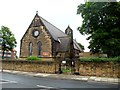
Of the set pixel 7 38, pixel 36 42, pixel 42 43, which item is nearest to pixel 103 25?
pixel 42 43

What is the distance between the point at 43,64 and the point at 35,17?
23.2 metres

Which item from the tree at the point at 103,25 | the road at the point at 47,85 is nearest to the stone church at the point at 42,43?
the tree at the point at 103,25

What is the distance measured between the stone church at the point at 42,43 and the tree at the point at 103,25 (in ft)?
48.6

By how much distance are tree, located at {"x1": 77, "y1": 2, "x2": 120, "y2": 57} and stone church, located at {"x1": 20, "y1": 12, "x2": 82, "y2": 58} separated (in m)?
14.8

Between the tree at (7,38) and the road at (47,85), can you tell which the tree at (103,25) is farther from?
the tree at (7,38)

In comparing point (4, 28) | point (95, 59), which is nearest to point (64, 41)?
point (4, 28)

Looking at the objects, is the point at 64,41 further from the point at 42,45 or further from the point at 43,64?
the point at 43,64

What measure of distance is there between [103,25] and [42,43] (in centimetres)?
2025

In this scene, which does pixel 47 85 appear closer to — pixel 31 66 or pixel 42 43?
pixel 31 66

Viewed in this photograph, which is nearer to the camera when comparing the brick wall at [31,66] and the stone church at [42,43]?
the brick wall at [31,66]

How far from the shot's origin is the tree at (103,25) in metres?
26.0

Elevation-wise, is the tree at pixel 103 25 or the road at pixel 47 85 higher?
the tree at pixel 103 25

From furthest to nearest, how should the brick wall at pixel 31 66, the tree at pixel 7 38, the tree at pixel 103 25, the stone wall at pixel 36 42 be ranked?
the tree at pixel 7 38 → the stone wall at pixel 36 42 → the tree at pixel 103 25 → the brick wall at pixel 31 66

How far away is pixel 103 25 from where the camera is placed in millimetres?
27672
